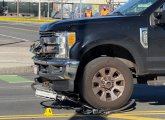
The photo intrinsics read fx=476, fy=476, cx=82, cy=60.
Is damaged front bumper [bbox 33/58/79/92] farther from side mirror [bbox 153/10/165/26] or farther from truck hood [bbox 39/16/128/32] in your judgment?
side mirror [bbox 153/10/165/26]

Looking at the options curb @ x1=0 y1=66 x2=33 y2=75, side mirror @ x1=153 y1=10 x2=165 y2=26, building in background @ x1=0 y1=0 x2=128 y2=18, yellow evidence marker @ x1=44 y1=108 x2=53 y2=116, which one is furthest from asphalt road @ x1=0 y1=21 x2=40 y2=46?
building in background @ x1=0 y1=0 x2=128 y2=18

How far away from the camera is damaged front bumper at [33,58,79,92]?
7.96m

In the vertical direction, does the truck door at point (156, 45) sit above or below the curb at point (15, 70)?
above

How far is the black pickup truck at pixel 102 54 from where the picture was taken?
8062mm

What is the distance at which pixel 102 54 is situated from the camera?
8.54m

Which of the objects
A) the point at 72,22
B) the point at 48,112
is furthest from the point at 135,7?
the point at 48,112

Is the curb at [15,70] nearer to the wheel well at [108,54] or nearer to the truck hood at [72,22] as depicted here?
the truck hood at [72,22]

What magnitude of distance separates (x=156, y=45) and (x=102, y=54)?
3.18 ft

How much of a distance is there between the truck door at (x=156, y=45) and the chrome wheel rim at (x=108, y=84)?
0.61m

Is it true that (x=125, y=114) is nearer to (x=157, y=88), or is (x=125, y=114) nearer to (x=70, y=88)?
(x=70, y=88)

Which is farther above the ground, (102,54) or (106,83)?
(102,54)

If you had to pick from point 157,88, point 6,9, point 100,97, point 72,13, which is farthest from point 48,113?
point 6,9

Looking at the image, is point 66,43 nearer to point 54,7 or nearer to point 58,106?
point 58,106

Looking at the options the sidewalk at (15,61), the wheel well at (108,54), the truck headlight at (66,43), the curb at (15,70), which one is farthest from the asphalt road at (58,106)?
the sidewalk at (15,61)
